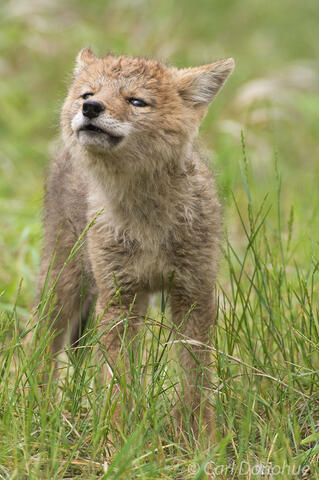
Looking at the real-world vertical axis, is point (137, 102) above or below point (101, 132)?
above

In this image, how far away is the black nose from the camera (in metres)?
4.25

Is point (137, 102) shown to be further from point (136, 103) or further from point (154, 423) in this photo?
point (154, 423)

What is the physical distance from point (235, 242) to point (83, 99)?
355 centimetres

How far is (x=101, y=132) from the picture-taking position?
14.1 ft

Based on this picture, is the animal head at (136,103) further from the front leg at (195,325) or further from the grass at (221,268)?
the front leg at (195,325)

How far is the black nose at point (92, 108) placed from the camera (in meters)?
4.25

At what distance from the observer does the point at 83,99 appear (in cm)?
462

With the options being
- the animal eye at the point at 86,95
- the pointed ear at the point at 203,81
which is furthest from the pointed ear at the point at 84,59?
the pointed ear at the point at 203,81

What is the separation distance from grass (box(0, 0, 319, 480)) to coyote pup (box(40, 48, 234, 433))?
0.17 metres

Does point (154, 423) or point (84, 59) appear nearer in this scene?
point (154, 423)

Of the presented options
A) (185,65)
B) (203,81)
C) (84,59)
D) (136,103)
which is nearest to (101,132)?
(136,103)

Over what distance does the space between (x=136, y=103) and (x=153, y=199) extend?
55cm

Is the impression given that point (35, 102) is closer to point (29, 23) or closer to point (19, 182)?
point (29, 23)

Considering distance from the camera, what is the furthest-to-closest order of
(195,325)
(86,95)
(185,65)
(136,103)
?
1. (185,65)
2. (195,325)
3. (86,95)
4. (136,103)
